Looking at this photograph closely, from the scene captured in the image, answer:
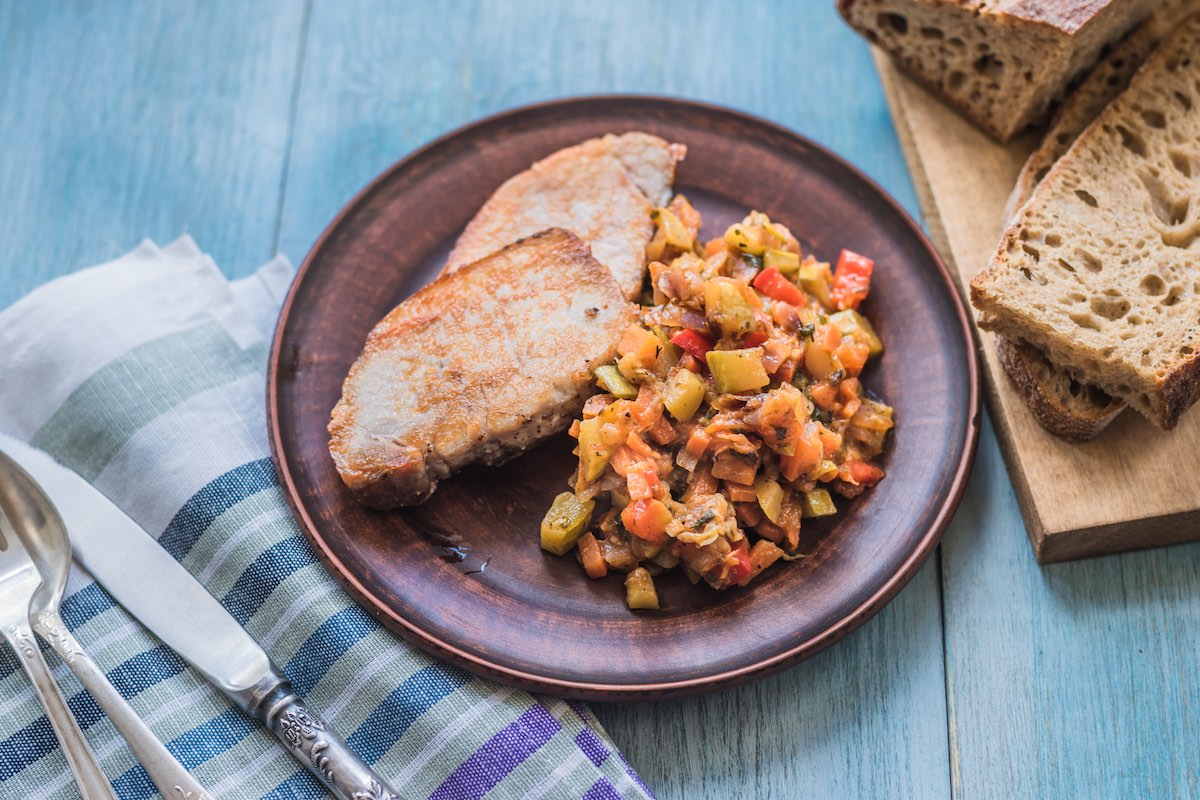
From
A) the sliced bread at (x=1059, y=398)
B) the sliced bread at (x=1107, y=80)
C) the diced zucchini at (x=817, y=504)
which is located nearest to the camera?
the diced zucchini at (x=817, y=504)

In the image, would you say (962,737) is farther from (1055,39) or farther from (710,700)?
(1055,39)

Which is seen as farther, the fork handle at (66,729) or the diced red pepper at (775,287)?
the diced red pepper at (775,287)

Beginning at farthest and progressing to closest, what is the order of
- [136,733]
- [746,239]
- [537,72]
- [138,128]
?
[537,72], [138,128], [746,239], [136,733]

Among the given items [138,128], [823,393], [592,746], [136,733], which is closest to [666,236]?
[823,393]

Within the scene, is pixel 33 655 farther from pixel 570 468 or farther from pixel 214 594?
pixel 570 468

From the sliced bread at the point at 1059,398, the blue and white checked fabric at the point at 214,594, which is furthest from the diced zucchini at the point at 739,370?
the blue and white checked fabric at the point at 214,594

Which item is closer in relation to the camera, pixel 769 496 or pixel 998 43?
pixel 769 496

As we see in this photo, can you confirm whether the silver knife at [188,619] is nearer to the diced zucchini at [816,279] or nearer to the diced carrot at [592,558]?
the diced carrot at [592,558]
